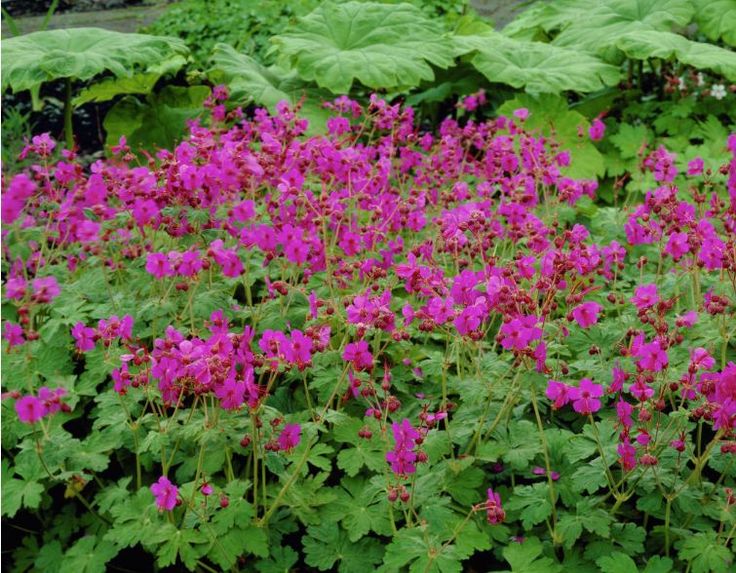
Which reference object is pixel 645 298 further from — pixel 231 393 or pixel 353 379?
pixel 231 393

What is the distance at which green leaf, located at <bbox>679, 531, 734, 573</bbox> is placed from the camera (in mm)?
2006

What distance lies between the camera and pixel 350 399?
8.44ft

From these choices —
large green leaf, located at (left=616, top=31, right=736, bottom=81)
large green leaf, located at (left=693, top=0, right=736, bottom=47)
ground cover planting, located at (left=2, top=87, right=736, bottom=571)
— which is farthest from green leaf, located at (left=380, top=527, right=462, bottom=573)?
large green leaf, located at (left=693, top=0, right=736, bottom=47)

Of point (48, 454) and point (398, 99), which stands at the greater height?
point (48, 454)

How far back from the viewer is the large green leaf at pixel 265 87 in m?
4.83

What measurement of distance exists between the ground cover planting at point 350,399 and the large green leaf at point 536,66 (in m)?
2.02

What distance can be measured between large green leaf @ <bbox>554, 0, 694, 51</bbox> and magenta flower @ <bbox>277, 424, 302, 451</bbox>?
3.54 meters

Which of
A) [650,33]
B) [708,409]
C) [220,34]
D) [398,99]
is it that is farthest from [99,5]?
[708,409]

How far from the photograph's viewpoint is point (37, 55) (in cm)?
450

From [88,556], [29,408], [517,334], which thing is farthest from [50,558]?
[517,334]

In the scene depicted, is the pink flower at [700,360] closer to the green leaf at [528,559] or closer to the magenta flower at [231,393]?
the green leaf at [528,559]

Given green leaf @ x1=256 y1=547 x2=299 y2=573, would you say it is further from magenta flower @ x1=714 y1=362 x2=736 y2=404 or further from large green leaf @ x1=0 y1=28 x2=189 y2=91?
large green leaf @ x1=0 y1=28 x2=189 y2=91

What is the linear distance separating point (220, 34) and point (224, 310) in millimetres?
5317

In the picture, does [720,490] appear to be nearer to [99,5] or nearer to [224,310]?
[224,310]
